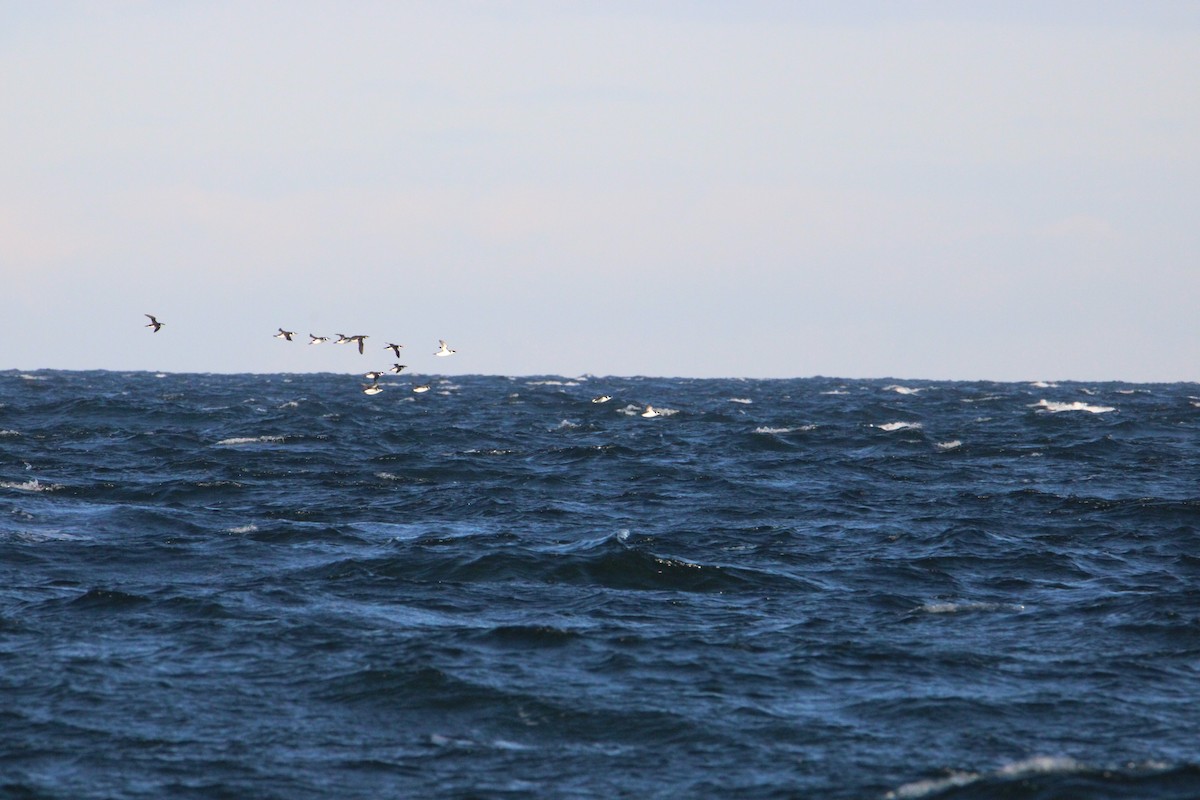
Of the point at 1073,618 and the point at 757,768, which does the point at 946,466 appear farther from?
the point at 757,768

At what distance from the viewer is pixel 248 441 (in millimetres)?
46469

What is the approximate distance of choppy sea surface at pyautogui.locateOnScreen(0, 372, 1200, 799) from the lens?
14.5 m

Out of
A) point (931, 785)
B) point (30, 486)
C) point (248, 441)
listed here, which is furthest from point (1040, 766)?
point (248, 441)

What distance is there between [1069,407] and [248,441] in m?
46.8

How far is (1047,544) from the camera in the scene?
27734 millimetres

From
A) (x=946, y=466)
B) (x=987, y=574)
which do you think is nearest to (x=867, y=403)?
(x=946, y=466)

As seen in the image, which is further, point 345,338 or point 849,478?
point 345,338

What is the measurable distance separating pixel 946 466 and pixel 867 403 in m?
34.8

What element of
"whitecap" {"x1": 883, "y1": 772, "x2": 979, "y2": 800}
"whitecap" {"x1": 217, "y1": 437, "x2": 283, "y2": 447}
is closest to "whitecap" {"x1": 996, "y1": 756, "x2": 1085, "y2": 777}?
"whitecap" {"x1": 883, "y1": 772, "x2": 979, "y2": 800}

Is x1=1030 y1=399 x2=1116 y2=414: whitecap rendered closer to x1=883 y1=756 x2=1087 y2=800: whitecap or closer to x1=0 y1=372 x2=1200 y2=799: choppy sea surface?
x1=0 y1=372 x2=1200 y2=799: choppy sea surface

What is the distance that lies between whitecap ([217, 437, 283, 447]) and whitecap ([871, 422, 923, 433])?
77.6 ft

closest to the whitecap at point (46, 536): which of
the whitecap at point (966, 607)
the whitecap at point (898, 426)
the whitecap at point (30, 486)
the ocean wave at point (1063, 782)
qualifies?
the whitecap at point (30, 486)

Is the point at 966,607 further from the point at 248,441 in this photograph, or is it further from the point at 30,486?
the point at 248,441

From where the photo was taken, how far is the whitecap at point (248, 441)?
45781 millimetres
